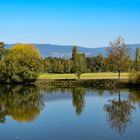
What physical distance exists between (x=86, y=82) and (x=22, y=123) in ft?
130

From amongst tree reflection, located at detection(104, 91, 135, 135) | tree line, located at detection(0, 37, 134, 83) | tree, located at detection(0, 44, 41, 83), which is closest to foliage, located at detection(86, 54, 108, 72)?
tree line, located at detection(0, 37, 134, 83)

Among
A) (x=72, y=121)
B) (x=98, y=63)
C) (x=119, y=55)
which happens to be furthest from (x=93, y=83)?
(x=98, y=63)

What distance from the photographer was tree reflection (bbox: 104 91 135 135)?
24481 millimetres

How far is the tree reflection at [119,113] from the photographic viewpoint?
24.5 meters

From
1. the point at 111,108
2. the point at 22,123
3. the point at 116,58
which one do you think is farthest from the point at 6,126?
the point at 116,58

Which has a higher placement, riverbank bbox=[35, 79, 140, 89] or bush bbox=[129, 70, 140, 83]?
bush bbox=[129, 70, 140, 83]

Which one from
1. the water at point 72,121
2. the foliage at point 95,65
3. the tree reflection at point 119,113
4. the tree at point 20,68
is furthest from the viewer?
the foliage at point 95,65

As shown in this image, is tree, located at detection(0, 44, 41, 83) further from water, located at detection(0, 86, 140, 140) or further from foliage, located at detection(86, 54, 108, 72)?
foliage, located at detection(86, 54, 108, 72)

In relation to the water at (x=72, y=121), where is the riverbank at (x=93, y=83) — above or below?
below

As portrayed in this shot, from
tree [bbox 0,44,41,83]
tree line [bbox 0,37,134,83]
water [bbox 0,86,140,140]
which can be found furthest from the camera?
tree [bbox 0,44,41,83]

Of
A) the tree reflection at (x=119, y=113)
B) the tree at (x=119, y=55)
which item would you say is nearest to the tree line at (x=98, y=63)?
Answer: the tree at (x=119, y=55)

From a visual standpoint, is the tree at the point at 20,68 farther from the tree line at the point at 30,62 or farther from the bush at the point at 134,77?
the bush at the point at 134,77

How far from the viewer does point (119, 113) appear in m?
30.8

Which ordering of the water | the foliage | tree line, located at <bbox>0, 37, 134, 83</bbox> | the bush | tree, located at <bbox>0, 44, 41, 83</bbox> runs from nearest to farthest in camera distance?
the water → the bush → tree line, located at <bbox>0, 37, 134, 83</bbox> → tree, located at <bbox>0, 44, 41, 83</bbox> → the foliage
